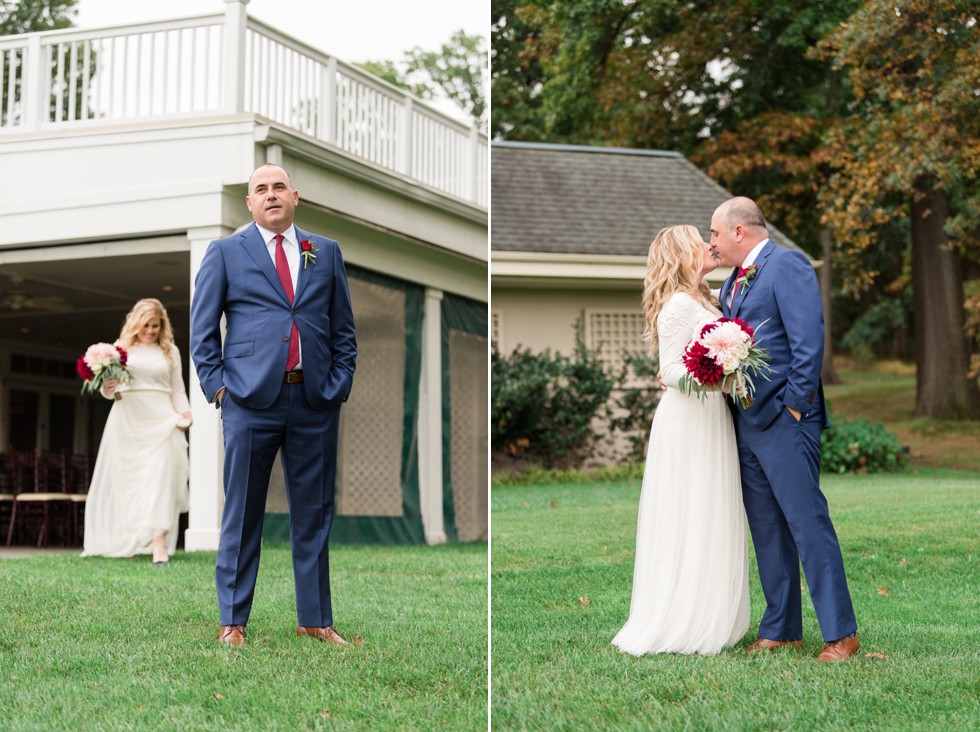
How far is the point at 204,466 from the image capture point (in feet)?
37.6

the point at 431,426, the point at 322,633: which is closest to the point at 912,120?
the point at 431,426

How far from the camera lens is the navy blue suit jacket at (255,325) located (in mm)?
5359

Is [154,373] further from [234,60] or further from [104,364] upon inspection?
[234,60]

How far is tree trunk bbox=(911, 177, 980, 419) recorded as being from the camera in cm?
2339

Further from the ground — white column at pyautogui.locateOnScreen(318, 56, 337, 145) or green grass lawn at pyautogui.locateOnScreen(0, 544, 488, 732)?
white column at pyautogui.locateOnScreen(318, 56, 337, 145)

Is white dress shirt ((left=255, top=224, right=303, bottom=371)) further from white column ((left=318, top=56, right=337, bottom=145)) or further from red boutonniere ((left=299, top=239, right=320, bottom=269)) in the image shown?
white column ((left=318, top=56, right=337, bottom=145))

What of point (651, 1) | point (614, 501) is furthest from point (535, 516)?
point (651, 1)

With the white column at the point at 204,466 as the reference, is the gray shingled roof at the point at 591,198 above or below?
above

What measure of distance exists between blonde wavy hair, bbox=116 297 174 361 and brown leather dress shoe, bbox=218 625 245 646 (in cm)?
539

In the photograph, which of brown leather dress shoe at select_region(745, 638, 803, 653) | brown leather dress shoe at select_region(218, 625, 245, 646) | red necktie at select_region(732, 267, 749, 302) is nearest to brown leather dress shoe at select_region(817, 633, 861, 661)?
brown leather dress shoe at select_region(745, 638, 803, 653)

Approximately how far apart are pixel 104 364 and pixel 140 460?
922mm

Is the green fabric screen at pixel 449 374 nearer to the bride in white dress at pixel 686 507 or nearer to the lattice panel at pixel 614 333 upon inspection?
the lattice panel at pixel 614 333

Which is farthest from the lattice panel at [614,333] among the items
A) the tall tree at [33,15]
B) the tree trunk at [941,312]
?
Result: the tall tree at [33,15]

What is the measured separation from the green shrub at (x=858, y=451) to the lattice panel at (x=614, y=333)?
9.91ft
